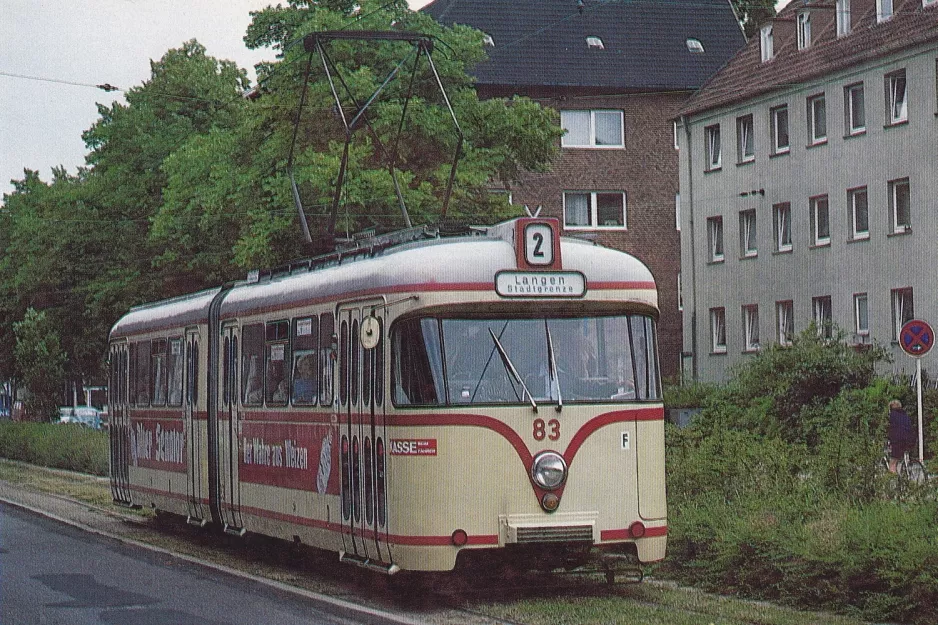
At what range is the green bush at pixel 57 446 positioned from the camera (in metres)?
39.5

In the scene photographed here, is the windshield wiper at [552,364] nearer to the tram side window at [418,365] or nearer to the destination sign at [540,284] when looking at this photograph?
the destination sign at [540,284]

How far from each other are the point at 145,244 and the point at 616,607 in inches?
1609

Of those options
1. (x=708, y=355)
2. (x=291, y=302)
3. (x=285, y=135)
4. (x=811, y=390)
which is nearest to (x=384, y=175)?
(x=285, y=135)

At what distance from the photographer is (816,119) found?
159 ft

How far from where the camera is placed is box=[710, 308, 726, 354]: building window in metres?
53.4

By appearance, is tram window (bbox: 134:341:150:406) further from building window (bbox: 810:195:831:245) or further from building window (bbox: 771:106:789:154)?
building window (bbox: 771:106:789:154)

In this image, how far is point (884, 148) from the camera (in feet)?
147

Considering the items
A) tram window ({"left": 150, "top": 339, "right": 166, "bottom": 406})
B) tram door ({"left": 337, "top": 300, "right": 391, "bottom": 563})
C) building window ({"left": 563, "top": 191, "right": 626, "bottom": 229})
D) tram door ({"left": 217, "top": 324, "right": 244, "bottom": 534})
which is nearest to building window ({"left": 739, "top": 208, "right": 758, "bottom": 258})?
building window ({"left": 563, "top": 191, "right": 626, "bottom": 229})

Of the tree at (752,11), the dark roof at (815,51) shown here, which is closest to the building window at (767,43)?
the dark roof at (815,51)

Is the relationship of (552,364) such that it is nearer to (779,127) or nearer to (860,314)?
(860,314)

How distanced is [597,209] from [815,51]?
43.0 feet

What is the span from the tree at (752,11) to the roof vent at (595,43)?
11992mm

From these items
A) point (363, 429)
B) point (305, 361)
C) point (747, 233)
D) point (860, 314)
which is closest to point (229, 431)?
point (305, 361)

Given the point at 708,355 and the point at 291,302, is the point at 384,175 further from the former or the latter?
the point at 291,302
